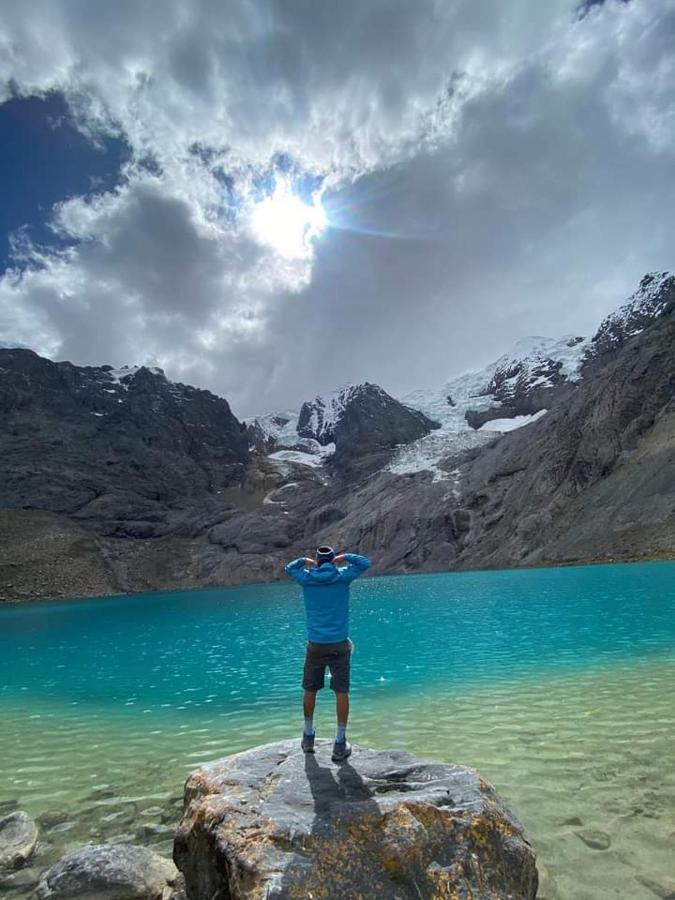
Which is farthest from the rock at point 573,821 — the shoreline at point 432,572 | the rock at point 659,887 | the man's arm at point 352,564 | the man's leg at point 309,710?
the shoreline at point 432,572

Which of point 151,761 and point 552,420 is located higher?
point 552,420

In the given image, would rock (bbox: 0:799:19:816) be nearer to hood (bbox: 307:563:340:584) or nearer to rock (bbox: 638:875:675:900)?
hood (bbox: 307:563:340:584)

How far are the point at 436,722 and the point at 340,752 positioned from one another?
7.19 metres

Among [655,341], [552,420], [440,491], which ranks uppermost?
[655,341]

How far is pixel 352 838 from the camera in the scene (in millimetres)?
5859

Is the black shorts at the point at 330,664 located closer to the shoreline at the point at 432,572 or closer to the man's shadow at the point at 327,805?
the man's shadow at the point at 327,805

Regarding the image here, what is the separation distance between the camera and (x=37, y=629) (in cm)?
5775

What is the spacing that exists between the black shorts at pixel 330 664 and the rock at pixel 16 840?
4.79 meters

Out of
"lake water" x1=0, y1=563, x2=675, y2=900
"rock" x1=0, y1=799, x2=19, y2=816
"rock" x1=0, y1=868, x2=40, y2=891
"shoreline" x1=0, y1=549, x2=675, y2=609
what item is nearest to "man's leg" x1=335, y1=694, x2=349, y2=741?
"lake water" x1=0, y1=563, x2=675, y2=900

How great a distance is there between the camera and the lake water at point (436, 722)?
27.2ft

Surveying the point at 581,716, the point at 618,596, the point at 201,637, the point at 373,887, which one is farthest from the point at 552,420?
the point at 373,887

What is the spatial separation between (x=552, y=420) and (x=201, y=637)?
12844 centimetres

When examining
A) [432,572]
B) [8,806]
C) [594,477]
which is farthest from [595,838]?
[432,572]

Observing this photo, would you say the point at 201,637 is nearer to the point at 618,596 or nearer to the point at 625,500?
the point at 618,596
